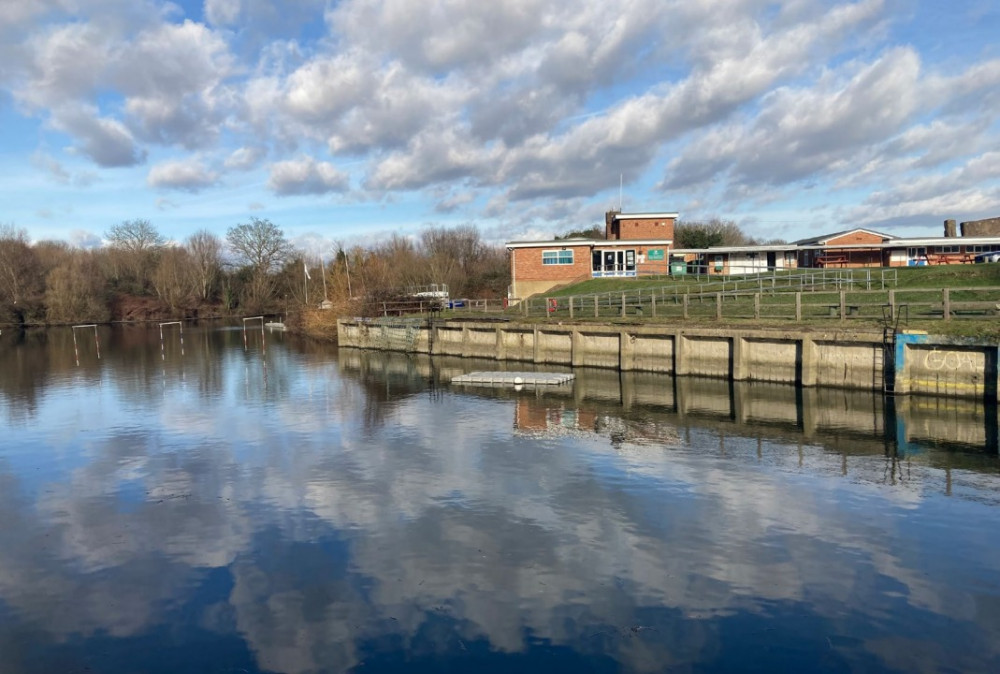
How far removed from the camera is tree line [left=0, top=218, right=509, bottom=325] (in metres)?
83.8

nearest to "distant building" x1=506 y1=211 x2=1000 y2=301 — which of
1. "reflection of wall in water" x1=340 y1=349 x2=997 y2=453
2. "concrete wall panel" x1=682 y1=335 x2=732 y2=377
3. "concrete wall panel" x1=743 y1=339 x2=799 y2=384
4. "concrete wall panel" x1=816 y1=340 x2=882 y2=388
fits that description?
"reflection of wall in water" x1=340 y1=349 x2=997 y2=453

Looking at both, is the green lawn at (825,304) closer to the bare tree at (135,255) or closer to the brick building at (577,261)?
the brick building at (577,261)

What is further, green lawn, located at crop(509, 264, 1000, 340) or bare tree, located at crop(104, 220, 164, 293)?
bare tree, located at crop(104, 220, 164, 293)

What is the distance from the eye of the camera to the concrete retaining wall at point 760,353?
21906 millimetres

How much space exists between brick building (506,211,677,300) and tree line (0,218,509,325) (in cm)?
2332

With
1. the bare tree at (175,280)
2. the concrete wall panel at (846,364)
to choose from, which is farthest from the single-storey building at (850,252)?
the bare tree at (175,280)

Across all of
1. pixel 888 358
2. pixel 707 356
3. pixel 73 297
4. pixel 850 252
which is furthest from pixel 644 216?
pixel 73 297

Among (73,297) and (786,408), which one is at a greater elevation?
(73,297)

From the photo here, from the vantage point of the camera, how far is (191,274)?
4158 inches

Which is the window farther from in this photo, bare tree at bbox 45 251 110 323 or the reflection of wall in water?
bare tree at bbox 45 251 110 323

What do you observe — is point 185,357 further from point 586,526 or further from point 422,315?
point 586,526

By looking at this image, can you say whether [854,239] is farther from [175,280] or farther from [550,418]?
[175,280]

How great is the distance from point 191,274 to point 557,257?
2894 inches

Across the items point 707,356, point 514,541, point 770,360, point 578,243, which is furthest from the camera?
point 578,243
